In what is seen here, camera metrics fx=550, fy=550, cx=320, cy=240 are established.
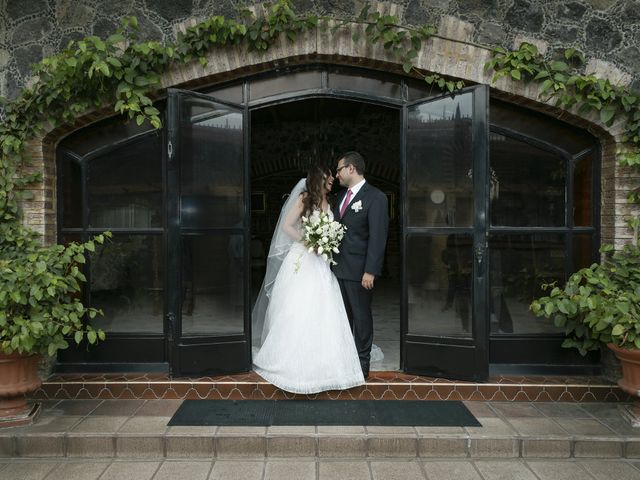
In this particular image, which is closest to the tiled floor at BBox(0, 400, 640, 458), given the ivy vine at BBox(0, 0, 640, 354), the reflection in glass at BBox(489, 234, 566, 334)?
the reflection in glass at BBox(489, 234, 566, 334)

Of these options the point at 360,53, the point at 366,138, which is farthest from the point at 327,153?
the point at 360,53

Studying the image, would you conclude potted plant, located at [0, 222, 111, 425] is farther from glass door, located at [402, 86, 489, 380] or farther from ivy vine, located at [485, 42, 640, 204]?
ivy vine, located at [485, 42, 640, 204]

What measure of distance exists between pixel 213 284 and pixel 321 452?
1657 mm

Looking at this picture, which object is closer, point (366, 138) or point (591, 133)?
point (591, 133)

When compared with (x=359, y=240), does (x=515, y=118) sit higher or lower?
higher

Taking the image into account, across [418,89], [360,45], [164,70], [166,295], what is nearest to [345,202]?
[418,89]

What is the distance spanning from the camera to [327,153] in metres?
10.1

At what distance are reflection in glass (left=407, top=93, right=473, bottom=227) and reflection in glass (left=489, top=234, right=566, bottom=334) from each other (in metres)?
0.56

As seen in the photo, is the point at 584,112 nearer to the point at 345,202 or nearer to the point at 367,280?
the point at 345,202

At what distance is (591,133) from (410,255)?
183 cm

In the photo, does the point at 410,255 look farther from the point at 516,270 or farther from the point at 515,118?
the point at 515,118

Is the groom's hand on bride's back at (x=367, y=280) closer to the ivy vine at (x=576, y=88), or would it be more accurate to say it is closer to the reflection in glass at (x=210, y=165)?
the reflection in glass at (x=210, y=165)

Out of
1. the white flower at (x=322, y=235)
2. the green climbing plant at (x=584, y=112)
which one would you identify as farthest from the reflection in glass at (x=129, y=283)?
the green climbing plant at (x=584, y=112)

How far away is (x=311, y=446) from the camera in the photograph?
369 centimetres
